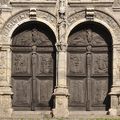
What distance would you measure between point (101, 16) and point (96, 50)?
1.33 metres

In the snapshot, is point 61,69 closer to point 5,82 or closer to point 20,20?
point 5,82

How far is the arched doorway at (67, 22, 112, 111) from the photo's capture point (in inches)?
835

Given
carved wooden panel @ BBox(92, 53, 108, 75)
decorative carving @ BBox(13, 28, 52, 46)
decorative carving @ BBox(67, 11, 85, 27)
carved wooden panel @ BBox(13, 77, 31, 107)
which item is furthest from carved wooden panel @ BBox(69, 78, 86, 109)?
decorative carving @ BBox(67, 11, 85, 27)

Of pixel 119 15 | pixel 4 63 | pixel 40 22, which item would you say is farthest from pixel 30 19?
pixel 119 15

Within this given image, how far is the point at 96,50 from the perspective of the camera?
70.1 feet

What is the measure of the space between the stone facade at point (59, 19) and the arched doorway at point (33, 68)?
0.43 meters

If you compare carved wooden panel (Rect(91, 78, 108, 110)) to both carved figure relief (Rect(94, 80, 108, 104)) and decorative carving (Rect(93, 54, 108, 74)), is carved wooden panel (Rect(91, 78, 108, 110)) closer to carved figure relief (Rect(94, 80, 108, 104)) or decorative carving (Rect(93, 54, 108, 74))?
carved figure relief (Rect(94, 80, 108, 104))

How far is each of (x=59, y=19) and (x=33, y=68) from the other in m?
2.11

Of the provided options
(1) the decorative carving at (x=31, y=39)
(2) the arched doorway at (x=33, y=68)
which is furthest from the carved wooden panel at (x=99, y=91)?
(1) the decorative carving at (x=31, y=39)

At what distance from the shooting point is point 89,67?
21.3 meters

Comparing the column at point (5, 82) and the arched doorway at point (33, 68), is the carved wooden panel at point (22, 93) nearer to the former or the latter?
the arched doorway at point (33, 68)

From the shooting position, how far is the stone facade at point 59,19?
20.8 m

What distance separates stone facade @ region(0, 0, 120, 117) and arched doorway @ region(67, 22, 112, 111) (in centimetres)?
43

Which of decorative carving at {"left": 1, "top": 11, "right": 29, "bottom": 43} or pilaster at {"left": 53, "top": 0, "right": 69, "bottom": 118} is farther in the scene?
decorative carving at {"left": 1, "top": 11, "right": 29, "bottom": 43}
